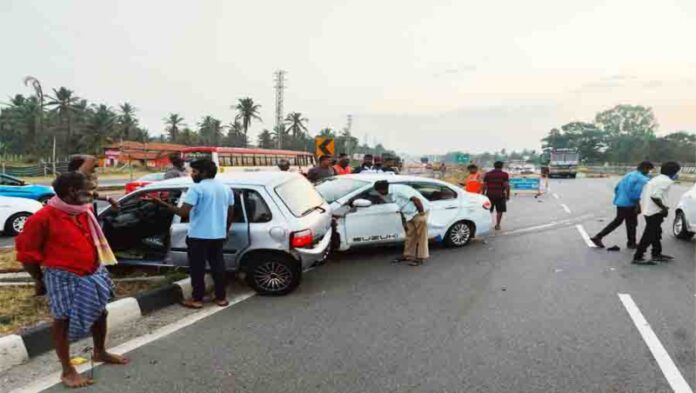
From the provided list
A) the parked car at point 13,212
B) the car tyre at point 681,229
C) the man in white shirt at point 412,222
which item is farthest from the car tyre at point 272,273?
the car tyre at point 681,229

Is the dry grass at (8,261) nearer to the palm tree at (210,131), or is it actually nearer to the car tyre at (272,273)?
the car tyre at (272,273)

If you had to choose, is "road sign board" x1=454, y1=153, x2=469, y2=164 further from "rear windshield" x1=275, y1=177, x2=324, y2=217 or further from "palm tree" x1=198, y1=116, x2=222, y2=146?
"palm tree" x1=198, y1=116, x2=222, y2=146

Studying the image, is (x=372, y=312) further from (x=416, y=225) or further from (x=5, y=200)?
(x=5, y=200)

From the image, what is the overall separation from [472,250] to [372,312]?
163 inches

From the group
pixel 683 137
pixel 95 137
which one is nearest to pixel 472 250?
pixel 95 137

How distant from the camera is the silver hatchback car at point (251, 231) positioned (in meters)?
5.62

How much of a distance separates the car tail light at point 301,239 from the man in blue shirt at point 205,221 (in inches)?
29.2

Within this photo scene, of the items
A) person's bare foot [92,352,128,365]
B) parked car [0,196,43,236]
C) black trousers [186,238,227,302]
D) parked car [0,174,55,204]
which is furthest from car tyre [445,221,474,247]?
parked car [0,174,55,204]

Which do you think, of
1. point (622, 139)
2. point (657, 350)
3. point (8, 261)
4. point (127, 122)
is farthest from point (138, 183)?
point (622, 139)

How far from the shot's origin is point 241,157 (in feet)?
96.4

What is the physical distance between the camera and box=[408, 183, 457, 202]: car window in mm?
8734

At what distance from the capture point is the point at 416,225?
7566 mm

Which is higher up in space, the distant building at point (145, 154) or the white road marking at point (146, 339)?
the distant building at point (145, 154)

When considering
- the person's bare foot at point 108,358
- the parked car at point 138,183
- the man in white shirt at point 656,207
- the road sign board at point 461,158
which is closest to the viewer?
the person's bare foot at point 108,358
